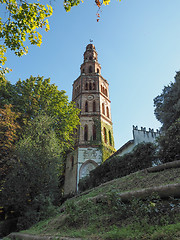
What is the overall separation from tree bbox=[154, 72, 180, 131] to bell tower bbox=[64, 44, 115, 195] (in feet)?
31.5

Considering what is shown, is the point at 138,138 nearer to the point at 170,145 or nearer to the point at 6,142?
the point at 170,145

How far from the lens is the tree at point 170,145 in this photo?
8.20 m

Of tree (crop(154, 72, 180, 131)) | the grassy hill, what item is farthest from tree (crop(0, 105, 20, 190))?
tree (crop(154, 72, 180, 131))

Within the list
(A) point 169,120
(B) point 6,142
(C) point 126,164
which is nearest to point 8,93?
(B) point 6,142

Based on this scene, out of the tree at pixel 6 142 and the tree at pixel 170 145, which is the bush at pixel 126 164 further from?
the tree at pixel 6 142

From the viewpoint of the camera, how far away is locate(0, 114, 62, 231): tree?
1015 cm

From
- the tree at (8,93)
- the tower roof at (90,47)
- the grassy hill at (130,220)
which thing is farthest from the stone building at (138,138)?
the tower roof at (90,47)

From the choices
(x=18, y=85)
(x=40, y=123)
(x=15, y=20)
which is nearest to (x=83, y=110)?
(x=18, y=85)

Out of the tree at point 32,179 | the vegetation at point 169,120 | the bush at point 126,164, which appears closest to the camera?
the vegetation at point 169,120

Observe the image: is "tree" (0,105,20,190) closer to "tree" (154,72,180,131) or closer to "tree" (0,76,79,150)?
"tree" (0,76,79,150)

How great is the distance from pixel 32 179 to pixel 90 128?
1405 cm

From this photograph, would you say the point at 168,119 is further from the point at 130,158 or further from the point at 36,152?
the point at 36,152

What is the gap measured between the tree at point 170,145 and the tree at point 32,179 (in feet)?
22.3

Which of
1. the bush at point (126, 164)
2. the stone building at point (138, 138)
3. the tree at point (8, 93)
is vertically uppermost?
the tree at point (8, 93)
